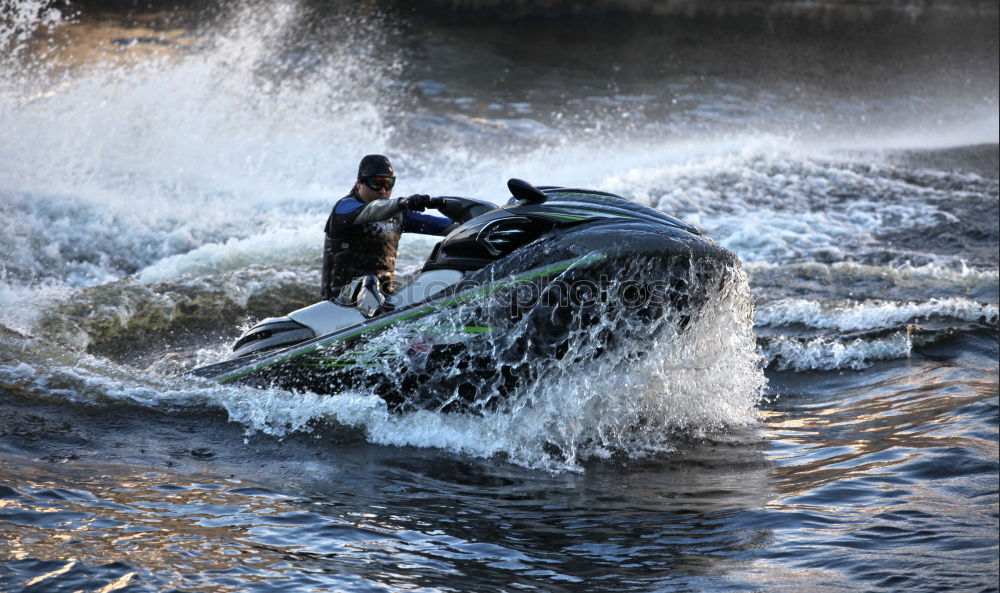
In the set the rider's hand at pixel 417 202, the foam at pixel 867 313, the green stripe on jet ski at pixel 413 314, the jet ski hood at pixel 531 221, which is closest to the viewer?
the green stripe on jet ski at pixel 413 314

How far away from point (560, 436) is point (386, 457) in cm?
99

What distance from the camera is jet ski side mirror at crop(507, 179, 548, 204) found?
5.34 metres

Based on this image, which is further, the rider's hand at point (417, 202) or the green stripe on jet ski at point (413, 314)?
the rider's hand at point (417, 202)

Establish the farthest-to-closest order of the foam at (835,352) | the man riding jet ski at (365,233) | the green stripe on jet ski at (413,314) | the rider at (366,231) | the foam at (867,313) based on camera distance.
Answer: the foam at (867,313), the foam at (835,352), the rider at (366,231), the man riding jet ski at (365,233), the green stripe on jet ski at (413,314)

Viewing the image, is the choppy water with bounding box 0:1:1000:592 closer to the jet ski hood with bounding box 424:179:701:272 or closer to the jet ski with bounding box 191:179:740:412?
the jet ski with bounding box 191:179:740:412

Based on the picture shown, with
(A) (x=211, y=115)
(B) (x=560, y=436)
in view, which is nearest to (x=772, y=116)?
(A) (x=211, y=115)

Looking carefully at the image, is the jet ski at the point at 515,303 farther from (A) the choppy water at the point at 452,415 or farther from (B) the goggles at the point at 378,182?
(B) the goggles at the point at 378,182

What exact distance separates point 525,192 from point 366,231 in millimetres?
1384

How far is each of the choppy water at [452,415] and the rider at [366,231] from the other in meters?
0.99

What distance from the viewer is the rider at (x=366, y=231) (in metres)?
6.25

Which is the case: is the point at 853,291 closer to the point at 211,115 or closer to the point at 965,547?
the point at 965,547

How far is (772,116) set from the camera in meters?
19.6

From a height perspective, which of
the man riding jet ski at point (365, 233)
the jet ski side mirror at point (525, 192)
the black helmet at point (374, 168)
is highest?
the black helmet at point (374, 168)

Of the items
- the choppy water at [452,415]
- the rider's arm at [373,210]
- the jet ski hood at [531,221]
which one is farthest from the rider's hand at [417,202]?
the choppy water at [452,415]
